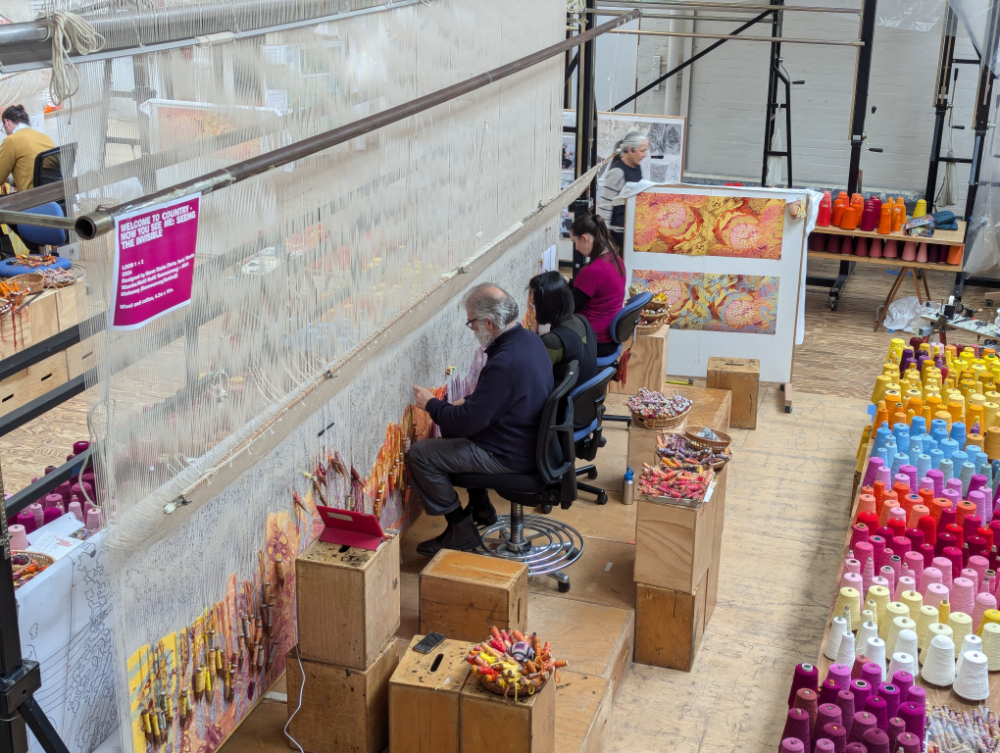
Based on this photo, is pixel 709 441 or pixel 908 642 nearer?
pixel 908 642

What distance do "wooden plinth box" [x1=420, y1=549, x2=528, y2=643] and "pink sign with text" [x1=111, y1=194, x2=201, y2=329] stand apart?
5.30 ft

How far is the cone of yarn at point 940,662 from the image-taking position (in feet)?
11.7

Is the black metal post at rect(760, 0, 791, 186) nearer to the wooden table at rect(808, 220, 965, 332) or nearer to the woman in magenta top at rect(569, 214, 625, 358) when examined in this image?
the wooden table at rect(808, 220, 965, 332)

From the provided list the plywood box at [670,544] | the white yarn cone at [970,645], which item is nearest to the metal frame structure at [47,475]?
the plywood box at [670,544]

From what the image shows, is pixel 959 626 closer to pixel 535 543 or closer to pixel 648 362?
pixel 535 543

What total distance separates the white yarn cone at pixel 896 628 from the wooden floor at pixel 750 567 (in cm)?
43

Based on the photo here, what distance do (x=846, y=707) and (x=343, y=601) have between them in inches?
62.8

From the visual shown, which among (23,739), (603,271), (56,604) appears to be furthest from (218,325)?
(603,271)

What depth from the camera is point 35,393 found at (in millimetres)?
6258

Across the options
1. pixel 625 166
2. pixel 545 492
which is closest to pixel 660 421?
pixel 545 492

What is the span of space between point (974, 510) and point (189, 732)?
3.17 metres

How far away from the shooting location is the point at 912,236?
788cm

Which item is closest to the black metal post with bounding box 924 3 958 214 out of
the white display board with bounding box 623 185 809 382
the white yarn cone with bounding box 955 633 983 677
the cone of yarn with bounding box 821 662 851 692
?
the white display board with bounding box 623 185 809 382

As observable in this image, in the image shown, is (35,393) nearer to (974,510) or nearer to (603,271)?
(603,271)
